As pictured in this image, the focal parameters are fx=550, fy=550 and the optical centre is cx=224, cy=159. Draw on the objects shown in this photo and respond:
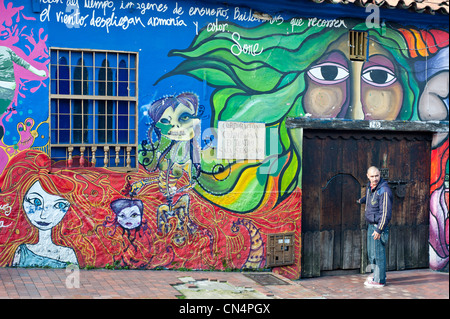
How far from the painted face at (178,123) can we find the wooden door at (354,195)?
6.67ft

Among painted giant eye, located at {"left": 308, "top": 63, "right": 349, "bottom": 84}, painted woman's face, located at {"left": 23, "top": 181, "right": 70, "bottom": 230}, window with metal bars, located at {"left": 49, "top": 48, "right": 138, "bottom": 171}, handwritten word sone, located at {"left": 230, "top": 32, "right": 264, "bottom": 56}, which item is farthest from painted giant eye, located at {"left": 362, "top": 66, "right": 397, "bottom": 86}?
painted woman's face, located at {"left": 23, "top": 181, "right": 70, "bottom": 230}

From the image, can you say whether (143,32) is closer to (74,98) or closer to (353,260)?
(74,98)

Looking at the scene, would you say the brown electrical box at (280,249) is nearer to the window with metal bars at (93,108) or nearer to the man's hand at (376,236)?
the man's hand at (376,236)

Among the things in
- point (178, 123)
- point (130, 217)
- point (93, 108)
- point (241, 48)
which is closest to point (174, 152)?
point (178, 123)

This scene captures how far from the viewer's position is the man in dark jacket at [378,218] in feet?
26.8

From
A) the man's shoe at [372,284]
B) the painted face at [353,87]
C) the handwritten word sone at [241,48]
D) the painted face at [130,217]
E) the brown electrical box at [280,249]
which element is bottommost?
the man's shoe at [372,284]

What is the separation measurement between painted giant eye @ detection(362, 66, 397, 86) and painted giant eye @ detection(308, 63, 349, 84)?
0.42 metres

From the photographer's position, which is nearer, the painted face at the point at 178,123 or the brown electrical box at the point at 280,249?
the painted face at the point at 178,123

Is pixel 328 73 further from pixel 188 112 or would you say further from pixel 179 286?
pixel 179 286

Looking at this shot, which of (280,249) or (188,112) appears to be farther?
(280,249)

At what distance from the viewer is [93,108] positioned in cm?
816

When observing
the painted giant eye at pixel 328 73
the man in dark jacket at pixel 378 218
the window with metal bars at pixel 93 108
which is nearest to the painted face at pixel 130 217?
the window with metal bars at pixel 93 108

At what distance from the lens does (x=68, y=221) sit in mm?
7859

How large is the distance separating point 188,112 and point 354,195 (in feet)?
10.9
